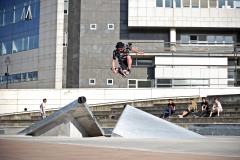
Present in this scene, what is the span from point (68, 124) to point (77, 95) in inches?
851

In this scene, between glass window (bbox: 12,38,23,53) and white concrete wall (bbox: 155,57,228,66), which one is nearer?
white concrete wall (bbox: 155,57,228,66)

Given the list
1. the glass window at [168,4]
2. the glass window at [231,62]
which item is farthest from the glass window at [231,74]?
the glass window at [168,4]

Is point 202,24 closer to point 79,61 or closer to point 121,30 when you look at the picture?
point 121,30

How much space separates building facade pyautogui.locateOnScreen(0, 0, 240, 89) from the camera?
43.0m

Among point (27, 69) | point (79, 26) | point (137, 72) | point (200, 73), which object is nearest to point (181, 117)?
point (200, 73)

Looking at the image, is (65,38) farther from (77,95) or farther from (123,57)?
(123,57)

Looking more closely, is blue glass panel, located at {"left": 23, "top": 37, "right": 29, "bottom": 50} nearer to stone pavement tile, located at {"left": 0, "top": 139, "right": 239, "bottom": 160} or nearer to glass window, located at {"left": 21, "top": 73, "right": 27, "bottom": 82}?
glass window, located at {"left": 21, "top": 73, "right": 27, "bottom": 82}

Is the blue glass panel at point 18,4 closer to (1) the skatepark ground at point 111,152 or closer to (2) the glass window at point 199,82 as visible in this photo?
(2) the glass window at point 199,82

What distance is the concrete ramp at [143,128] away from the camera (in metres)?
14.1

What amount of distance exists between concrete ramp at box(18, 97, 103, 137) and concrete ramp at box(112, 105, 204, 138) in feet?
3.33

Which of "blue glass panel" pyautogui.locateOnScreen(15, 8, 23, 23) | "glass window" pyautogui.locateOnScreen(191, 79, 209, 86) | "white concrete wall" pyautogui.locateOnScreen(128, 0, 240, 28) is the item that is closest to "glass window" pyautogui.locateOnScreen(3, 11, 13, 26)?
"blue glass panel" pyautogui.locateOnScreen(15, 8, 23, 23)

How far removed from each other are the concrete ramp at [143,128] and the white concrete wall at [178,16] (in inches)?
1158

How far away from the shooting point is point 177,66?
4241cm

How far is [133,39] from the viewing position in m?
45.0
